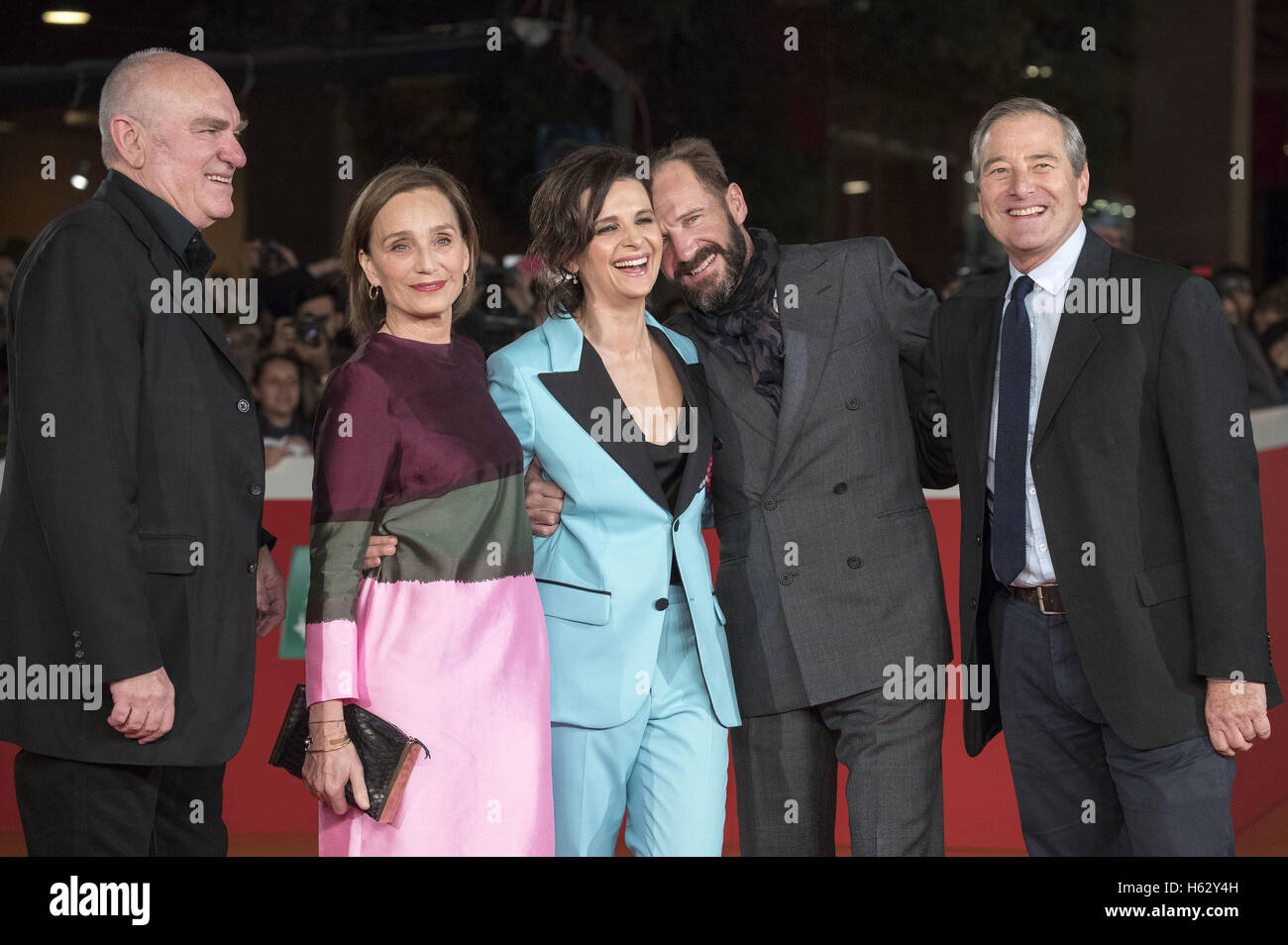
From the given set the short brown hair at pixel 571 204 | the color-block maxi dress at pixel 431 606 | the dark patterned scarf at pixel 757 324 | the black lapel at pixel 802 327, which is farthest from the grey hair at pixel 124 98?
the black lapel at pixel 802 327

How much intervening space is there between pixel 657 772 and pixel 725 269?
1.05 metres

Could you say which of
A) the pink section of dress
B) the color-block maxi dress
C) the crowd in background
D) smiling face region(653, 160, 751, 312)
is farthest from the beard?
the crowd in background

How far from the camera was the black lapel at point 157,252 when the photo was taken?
8.04 feet

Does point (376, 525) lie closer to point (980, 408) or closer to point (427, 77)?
point (980, 408)

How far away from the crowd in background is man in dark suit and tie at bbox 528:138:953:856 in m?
2.16

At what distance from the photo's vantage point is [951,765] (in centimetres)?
423

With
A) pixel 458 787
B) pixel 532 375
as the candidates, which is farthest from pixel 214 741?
pixel 532 375

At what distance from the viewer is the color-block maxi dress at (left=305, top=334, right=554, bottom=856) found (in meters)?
2.45

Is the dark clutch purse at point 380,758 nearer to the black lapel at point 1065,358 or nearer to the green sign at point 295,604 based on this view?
the black lapel at point 1065,358

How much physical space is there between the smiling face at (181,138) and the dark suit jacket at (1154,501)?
161cm

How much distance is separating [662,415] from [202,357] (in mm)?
891

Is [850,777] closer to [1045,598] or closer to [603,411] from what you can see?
[1045,598]

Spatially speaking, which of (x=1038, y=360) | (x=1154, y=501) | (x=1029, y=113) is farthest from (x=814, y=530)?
(x=1029, y=113)

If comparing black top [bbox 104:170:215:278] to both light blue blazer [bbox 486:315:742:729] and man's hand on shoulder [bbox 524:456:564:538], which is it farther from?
man's hand on shoulder [bbox 524:456:564:538]
